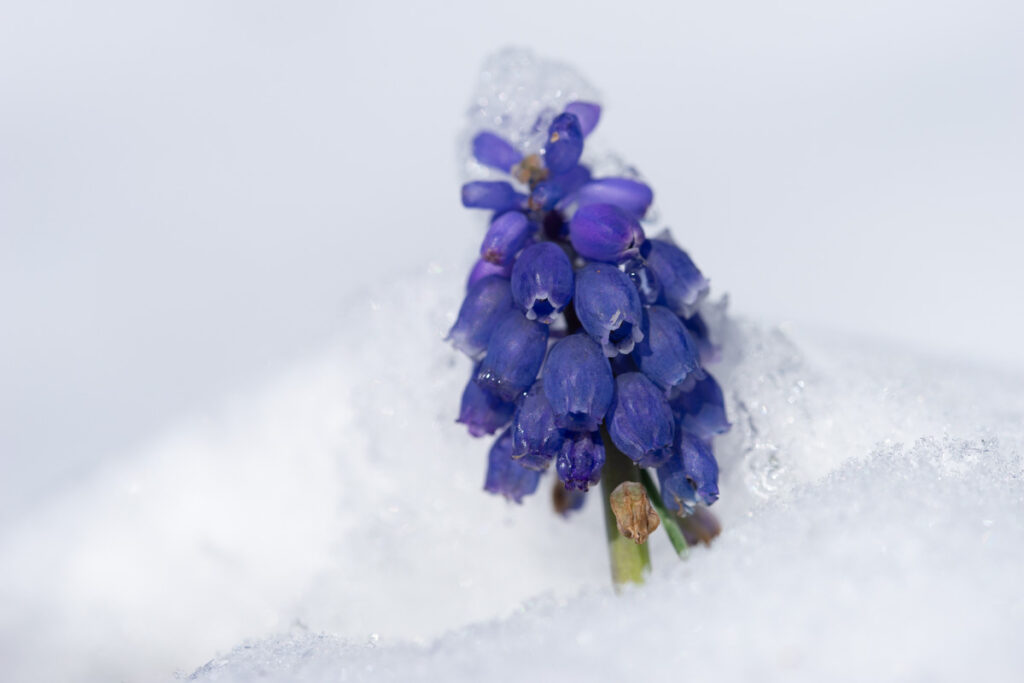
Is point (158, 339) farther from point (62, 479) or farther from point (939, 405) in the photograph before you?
point (939, 405)

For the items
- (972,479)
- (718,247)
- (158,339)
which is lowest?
(158,339)

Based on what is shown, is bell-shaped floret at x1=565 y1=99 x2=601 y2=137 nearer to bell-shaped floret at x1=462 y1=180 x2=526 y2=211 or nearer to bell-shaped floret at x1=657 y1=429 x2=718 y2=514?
bell-shaped floret at x1=462 y1=180 x2=526 y2=211

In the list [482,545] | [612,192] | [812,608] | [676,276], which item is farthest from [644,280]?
[482,545]

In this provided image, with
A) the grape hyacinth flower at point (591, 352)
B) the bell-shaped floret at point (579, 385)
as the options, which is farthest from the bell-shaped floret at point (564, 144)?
the bell-shaped floret at point (579, 385)

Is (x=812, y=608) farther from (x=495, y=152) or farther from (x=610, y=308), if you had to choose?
(x=495, y=152)

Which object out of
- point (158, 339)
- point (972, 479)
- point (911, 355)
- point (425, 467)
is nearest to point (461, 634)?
point (972, 479)

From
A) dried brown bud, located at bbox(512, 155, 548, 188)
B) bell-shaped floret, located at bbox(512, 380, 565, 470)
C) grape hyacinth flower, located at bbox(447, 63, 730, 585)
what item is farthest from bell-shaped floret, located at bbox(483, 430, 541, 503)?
dried brown bud, located at bbox(512, 155, 548, 188)

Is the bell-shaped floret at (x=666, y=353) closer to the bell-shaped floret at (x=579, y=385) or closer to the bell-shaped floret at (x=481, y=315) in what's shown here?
the bell-shaped floret at (x=579, y=385)
